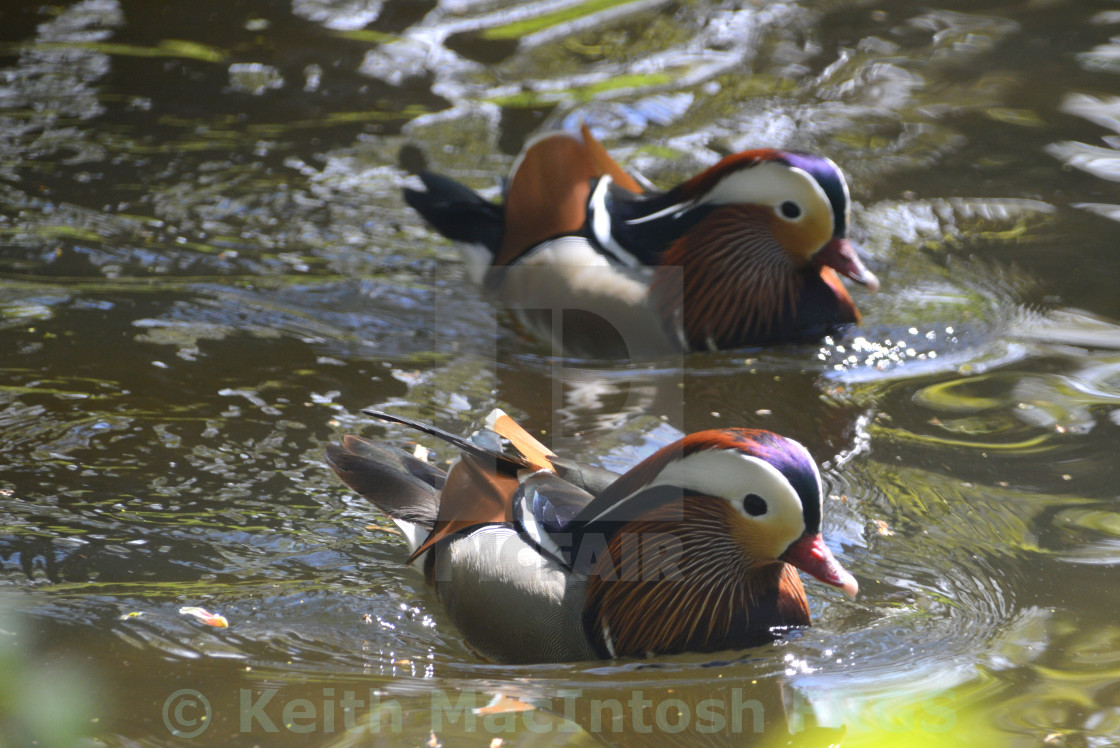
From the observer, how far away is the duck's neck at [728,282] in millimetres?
4980

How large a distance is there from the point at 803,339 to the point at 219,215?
301 cm

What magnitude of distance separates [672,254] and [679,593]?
2.35 metres

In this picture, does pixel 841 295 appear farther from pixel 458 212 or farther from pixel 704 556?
pixel 704 556

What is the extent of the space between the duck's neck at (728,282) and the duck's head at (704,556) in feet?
6.77

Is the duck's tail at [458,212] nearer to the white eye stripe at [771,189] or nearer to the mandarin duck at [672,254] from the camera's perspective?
the mandarin duck at [672,254]

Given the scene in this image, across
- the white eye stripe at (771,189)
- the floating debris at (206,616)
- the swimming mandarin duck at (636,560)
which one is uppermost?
the white eye stripe at (771,189)

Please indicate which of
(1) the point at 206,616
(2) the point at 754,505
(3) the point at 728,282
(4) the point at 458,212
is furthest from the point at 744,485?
(4) the point at 458,212

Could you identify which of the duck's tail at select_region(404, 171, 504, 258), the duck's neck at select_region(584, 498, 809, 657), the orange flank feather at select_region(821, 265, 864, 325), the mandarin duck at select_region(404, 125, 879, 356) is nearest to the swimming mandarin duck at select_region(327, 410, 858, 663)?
the duck's neck at select_region(584, 498, 809, 657)

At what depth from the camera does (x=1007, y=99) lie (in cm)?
662

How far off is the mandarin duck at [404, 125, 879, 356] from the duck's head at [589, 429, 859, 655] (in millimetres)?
1967

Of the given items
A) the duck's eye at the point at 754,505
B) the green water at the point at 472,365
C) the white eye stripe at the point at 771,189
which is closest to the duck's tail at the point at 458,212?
the green water at the point at 472,365

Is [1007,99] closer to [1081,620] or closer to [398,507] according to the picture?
[1081,620]

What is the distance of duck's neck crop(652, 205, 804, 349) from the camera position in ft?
16.3

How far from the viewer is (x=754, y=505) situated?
2.83 meters
